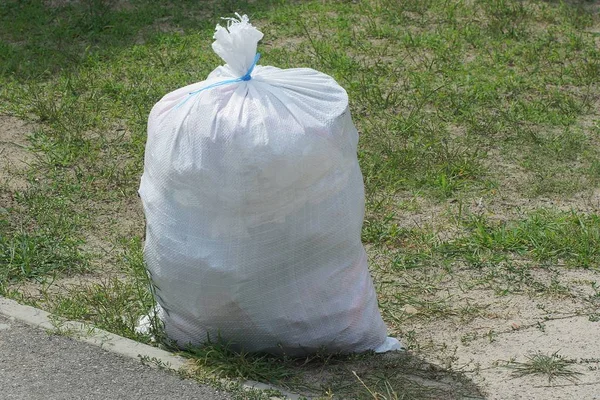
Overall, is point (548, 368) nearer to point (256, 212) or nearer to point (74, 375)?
point (256, 212)

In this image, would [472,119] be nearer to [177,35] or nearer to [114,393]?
[177,35]

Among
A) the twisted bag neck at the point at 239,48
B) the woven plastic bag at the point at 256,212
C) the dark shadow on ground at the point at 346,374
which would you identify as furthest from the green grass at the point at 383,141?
the twisted bag neck at the point at 239,48

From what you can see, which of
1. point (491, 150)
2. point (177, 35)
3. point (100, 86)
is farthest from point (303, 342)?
point (177, 35)

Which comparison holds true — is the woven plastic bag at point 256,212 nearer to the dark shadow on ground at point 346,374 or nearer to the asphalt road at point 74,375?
the dark shadow on ground at point 346,374

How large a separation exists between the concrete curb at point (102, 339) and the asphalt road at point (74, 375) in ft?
0.12

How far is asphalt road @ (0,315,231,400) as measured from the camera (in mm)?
3592

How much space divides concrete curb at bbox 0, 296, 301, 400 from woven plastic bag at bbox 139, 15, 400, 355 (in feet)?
0.37

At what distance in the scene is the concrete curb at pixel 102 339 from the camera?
3729mm

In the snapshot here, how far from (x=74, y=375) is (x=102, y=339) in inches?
8.9

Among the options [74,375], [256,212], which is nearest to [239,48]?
[256,212]

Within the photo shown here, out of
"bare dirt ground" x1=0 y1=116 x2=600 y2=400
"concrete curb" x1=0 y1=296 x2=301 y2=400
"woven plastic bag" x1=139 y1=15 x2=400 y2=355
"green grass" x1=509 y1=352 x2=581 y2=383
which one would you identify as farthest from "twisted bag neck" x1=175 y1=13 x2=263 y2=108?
"green grass" x1=509 y1=352 x2=581 y2=383

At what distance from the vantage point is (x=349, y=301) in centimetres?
380

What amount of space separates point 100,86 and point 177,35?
115 centimetres

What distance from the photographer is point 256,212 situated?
3.56 metres
